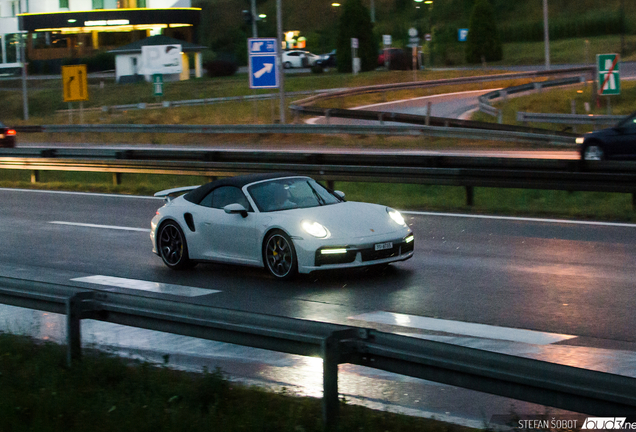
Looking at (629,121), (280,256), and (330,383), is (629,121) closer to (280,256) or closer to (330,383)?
(280,256)

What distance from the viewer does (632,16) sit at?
89375 mm

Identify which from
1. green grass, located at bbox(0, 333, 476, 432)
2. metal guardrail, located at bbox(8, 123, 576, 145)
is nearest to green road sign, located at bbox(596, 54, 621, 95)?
metal guardrail, located at bbox(8, 123, 576, 145)

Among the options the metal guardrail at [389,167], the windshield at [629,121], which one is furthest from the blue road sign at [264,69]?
the windshield at [629,121]

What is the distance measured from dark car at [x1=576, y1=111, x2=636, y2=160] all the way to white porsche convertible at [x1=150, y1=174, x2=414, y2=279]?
11.2 metres

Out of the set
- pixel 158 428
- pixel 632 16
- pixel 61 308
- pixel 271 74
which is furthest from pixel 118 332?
pixel 632 16

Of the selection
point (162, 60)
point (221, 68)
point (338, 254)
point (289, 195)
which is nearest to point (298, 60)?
point (221, 68)

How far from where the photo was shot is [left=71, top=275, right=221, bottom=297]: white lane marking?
9.75m

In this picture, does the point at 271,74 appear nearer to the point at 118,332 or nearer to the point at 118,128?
the point at 118,128

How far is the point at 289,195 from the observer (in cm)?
1072

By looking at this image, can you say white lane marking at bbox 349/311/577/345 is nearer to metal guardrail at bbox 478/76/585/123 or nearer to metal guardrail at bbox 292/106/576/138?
metal guardrail at bbox 292/106/576/138

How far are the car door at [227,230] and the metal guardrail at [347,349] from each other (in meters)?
4.00

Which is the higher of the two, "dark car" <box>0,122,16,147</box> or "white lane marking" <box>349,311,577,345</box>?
"dark car" <box>0,122,16,147</box>

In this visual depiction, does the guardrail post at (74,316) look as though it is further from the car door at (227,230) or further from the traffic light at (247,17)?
the traffic light at (247,17)

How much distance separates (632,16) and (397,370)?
9275 centimetres
